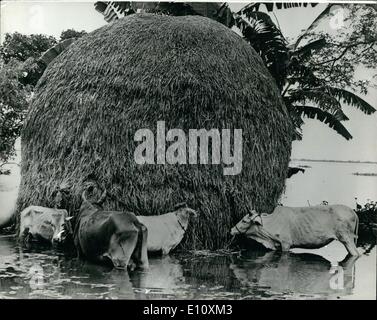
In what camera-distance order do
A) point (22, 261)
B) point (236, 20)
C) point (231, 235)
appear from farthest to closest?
1. point (236, 20)
2. point (231, 235)
3. point (22, 261)

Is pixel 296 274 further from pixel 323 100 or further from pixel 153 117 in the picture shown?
pixel 153 117

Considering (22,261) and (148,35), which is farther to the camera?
(148,35)

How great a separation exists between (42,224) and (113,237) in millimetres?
948

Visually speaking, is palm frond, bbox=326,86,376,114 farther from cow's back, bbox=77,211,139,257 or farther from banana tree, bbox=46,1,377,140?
cow's back, bbox=77,211,139,257

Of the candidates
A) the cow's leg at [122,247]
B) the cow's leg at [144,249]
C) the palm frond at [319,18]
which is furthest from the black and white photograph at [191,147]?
the cow's leg at [122,247]

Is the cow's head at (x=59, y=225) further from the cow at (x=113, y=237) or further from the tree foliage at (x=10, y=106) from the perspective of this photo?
the tree foliage at (x=10, y=106)

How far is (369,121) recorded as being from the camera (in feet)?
20.3

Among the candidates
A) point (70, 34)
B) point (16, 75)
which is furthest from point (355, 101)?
point (16, 75)

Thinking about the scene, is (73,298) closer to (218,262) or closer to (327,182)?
(218,262)

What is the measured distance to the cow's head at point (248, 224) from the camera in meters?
6.23

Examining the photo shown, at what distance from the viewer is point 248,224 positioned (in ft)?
20.5

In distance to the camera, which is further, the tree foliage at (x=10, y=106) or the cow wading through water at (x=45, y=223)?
the tree foliage at (x=10, y=106)
